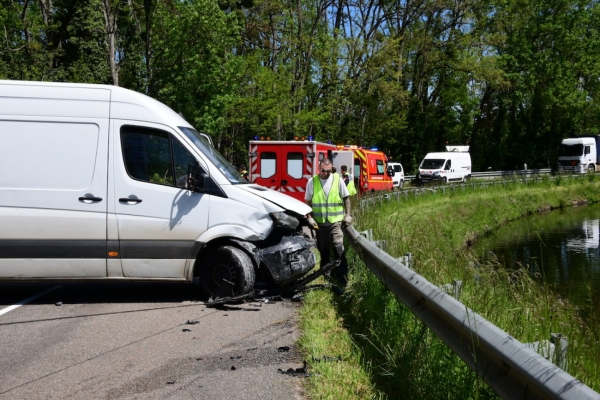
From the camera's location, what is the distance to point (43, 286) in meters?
9.86

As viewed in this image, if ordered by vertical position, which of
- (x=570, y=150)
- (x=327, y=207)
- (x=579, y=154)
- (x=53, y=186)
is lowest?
(x=327, y=207)

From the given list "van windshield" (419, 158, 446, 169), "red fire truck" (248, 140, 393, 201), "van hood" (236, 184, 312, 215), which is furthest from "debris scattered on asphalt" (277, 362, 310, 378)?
"van windshield" (419, 158, 446, 169)

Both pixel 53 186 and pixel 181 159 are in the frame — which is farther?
pixel 181 159

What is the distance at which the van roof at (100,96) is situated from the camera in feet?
27.6

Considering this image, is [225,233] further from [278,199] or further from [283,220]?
[278,199]

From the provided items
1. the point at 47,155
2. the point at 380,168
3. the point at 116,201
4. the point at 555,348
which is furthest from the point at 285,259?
the point at 380,168

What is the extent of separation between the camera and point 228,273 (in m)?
8.41

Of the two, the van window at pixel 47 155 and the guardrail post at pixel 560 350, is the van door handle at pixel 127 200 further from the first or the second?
the guardrail post at pixel 560 350

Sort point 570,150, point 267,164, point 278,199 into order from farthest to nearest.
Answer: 1. point 570,150
2. point 267,164
3. point 278,199

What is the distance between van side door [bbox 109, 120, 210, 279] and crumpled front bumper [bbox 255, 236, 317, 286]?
83cm

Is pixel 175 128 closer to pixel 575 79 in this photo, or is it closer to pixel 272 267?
pixel 272 267

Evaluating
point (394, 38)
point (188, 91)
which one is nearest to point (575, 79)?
point (394, 38)

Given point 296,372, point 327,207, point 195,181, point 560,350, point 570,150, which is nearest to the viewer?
point 560,350

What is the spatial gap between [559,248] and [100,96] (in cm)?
1757
